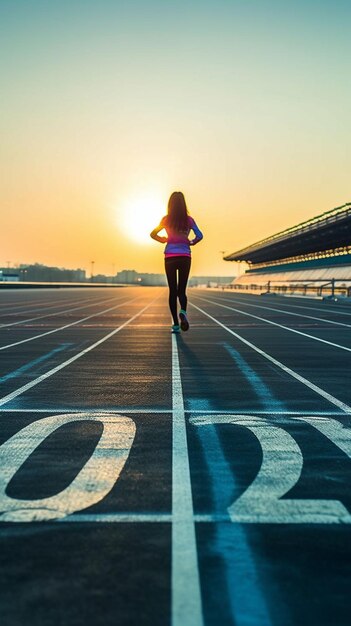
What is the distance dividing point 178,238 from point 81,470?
8.09m

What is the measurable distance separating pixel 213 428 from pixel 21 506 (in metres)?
1.80

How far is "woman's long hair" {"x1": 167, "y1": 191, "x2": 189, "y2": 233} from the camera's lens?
11.0 metres

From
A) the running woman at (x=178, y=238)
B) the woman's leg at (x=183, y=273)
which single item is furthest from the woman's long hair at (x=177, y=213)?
the woman's leg at (x=183, y=273)

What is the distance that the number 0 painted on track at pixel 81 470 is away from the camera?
2.77m

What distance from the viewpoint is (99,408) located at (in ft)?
16.6

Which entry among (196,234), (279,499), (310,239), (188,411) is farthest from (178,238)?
(310,239)

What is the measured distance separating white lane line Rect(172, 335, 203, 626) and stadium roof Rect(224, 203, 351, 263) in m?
62.2

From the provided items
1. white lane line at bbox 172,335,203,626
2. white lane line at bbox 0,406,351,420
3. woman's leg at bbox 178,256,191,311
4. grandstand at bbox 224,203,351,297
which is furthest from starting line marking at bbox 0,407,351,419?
grandstand at bbox 224,203,351,297

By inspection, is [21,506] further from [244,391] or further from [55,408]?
[244,391]

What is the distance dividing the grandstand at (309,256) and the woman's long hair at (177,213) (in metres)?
31.0

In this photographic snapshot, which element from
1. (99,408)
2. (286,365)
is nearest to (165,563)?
(99,408)

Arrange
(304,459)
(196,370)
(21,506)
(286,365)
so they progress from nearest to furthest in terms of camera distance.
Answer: (21,506), (304,459), (196,370), (286,365)

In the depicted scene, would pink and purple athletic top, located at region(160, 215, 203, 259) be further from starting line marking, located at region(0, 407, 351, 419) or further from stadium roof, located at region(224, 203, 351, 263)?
stadium roof, located at region(224, 203, 351, 263)

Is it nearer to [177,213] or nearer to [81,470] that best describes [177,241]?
[177,213]
